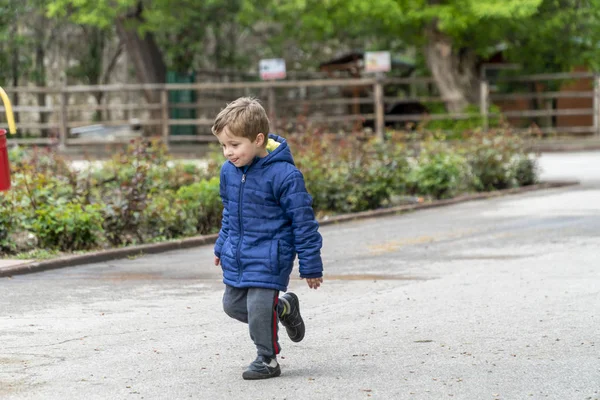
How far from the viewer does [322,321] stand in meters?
8.18

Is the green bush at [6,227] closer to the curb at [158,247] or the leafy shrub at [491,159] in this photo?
the curb at [158,247]

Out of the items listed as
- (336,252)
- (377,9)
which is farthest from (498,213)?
(377,9)

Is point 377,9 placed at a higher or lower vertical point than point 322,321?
higher

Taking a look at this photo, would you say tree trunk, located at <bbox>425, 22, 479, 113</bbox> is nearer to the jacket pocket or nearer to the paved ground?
the paved ground

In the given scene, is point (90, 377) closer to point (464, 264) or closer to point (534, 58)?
point (464, 264)

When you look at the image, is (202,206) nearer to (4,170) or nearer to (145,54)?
(4,170)

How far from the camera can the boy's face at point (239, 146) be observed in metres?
6.28

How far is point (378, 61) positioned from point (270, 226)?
25.0m

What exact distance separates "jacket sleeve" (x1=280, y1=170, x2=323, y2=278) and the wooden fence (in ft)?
71.9

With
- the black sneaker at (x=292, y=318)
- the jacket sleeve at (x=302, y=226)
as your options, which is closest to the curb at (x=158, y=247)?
the black sneaker at (x=292, y=318)

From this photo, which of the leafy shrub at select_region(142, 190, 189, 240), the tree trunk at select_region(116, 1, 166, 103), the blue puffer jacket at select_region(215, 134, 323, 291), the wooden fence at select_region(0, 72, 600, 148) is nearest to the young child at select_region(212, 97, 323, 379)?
the blue puffer jacket at select_region(215, 134, 323, 291)

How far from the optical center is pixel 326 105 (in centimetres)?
3797

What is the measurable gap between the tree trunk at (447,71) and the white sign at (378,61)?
146 inches

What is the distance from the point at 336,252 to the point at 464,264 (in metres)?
1.61
